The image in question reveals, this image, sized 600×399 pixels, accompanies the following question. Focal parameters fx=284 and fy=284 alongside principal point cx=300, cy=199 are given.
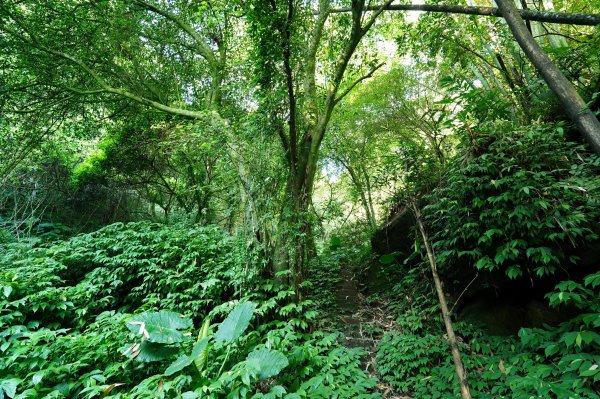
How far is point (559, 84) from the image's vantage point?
3141mm

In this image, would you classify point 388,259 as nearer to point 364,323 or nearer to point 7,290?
point 364,323

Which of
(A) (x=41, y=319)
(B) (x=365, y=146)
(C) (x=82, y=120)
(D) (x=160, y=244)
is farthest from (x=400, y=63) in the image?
(A) (x=41, y=319)

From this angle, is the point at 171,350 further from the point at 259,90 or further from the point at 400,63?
the point at 400,63

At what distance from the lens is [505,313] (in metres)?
3.48

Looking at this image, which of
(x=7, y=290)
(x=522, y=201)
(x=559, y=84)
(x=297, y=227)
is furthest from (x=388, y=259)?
(x=7, y=290)

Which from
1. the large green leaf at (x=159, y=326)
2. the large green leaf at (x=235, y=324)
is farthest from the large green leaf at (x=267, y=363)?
the large green leaf at (x=159, y=326)

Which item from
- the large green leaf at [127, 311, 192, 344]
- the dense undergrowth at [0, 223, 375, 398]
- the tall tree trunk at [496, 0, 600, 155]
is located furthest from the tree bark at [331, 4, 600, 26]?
the large green leaf at [127, 311, 192, 344]

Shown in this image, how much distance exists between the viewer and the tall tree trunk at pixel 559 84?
9.71ft

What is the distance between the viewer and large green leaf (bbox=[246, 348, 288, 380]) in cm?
246

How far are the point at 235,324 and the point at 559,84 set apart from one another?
14.3 ft

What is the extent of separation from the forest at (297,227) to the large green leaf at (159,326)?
29mm

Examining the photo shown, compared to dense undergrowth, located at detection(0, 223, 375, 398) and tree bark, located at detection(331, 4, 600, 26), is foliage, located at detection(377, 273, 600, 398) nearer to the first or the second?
dense undergrowth, located at detection(0, 223, 375, 398)

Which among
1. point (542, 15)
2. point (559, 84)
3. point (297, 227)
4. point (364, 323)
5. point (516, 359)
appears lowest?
point (516, 359)

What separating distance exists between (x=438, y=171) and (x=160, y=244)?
4.91m
